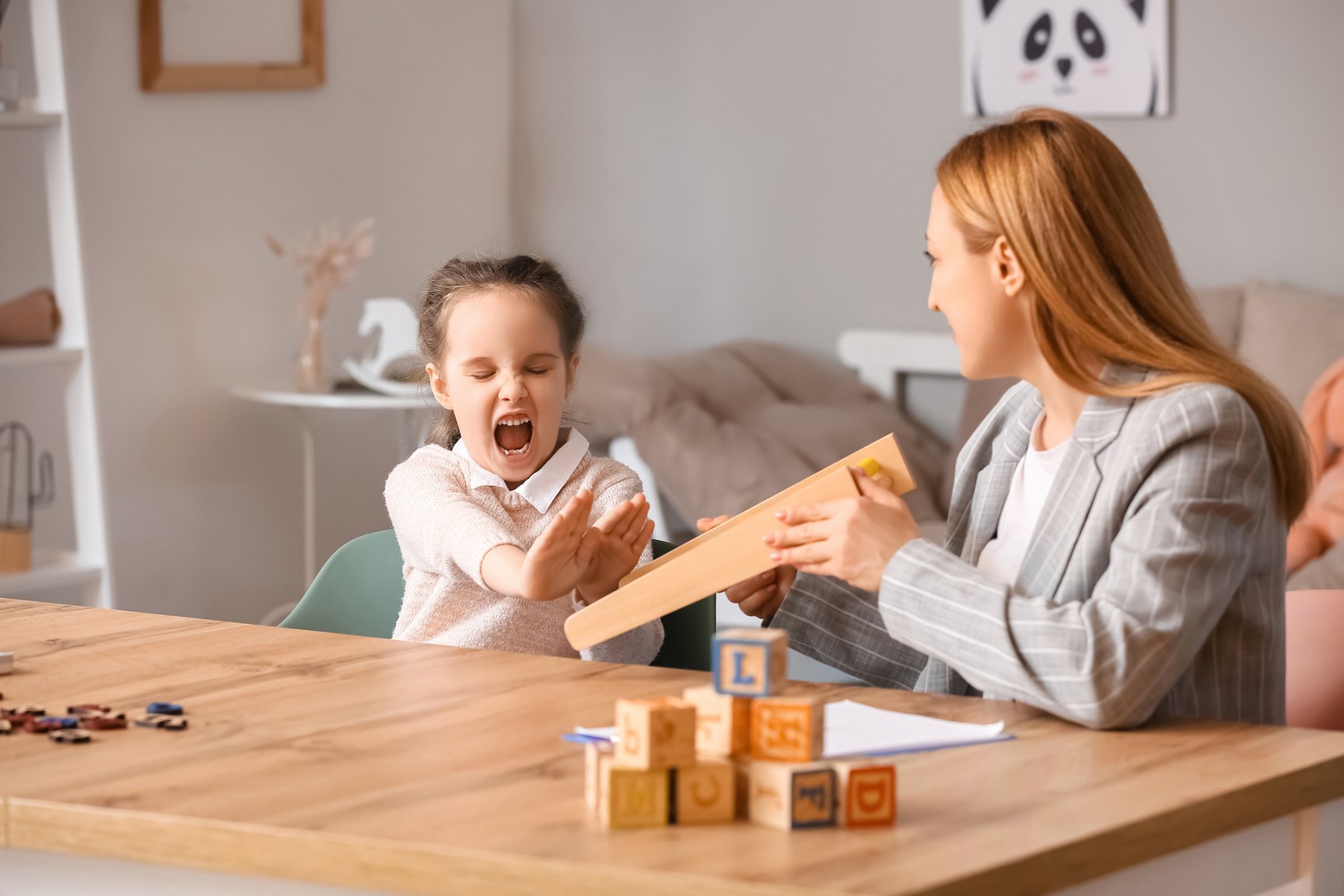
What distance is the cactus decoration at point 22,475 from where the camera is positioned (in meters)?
3.45

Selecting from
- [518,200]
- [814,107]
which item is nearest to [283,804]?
[814,107]

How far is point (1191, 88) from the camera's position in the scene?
3.73 m

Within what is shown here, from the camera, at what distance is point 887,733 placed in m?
1.17

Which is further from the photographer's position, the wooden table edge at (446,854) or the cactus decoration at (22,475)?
the cactus decoration at (22,475)

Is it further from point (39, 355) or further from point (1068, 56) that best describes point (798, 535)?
point (1068, 56)

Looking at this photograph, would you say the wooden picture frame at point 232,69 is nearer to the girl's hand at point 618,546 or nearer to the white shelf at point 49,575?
the white shelf at point 49,575

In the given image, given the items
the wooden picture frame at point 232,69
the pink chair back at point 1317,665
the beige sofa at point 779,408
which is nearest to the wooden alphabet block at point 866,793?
the pink chair back at point 1317,665

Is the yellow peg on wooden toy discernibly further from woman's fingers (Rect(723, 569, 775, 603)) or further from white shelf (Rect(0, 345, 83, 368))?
white shelf (Rect(0, 345, 83, 368))

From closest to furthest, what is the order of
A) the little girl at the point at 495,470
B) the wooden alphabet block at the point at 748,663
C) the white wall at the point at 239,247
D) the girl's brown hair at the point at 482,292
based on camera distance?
the wooden alphabet block at the point at 748,663 → the little girl at the point at 495,470 → the girl's brown hair at the point at 482,292 → the white wall at the point at 239,247

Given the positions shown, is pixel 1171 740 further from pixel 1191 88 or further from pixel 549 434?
pixel 1191 88

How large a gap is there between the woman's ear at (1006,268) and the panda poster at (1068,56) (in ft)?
8.33

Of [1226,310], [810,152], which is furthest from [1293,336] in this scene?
[810,152]

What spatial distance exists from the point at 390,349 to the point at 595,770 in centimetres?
281

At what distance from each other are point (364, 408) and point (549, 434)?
100 inches
